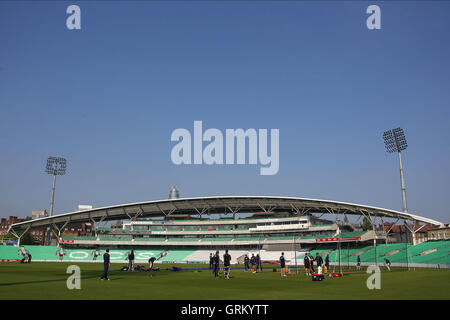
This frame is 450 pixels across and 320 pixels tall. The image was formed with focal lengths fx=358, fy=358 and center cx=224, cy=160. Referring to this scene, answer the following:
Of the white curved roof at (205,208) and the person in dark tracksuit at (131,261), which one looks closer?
the person in dark tracksuit at (131,261)

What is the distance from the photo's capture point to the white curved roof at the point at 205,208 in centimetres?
7606

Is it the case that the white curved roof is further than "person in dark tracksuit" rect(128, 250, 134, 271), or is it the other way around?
the white curved roof

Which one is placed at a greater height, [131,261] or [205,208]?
[205,208]

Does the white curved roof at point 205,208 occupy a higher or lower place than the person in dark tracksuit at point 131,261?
higher

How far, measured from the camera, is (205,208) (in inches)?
3479

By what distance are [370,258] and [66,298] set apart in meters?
48.2

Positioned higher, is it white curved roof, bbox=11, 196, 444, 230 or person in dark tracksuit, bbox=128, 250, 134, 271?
white curved roof, bbox=11, 196, 444, 230

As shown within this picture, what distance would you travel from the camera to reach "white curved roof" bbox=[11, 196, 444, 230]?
76062 mm

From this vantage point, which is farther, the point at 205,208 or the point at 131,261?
the point at 205,208
